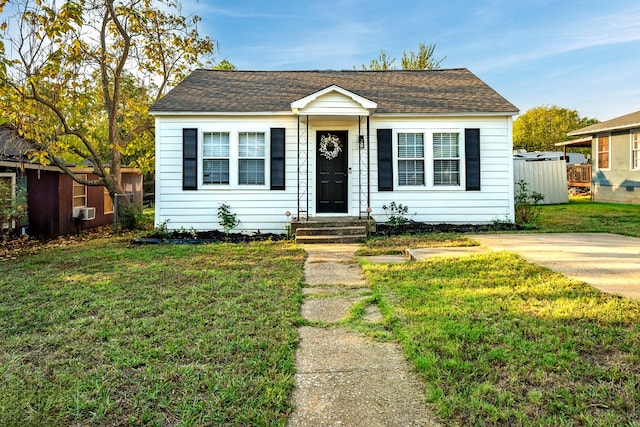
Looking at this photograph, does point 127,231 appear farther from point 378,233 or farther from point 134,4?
point 378,233

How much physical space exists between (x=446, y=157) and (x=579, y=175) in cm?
1547

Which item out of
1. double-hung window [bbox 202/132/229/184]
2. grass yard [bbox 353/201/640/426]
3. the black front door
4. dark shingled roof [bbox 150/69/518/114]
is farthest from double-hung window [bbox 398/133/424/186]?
grass yard [bbox 353/201/640/426]

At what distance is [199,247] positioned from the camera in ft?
26.6

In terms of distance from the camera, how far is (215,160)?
31.7ft

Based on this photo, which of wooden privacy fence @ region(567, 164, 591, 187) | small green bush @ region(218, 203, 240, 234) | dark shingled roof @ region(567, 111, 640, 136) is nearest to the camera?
small green bush @ region(218, 203, 240, 234)

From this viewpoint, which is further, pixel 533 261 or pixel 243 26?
pixel 243 26

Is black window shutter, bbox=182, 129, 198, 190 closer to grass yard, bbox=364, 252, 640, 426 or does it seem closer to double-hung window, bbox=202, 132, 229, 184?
double-hung window, bbox=202, 132, 229, 184

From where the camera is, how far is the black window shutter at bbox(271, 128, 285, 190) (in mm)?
9586

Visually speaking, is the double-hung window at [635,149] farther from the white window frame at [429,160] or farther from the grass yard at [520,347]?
the grass yard at [520,347]

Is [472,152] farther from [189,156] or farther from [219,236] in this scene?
[189,156]

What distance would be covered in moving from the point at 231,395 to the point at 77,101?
9126 millimetres

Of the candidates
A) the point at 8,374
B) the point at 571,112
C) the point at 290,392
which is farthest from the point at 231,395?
the point at 571,112

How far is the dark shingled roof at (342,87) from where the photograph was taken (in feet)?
31.7

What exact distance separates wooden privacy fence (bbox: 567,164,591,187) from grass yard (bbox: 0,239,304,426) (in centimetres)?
2009
